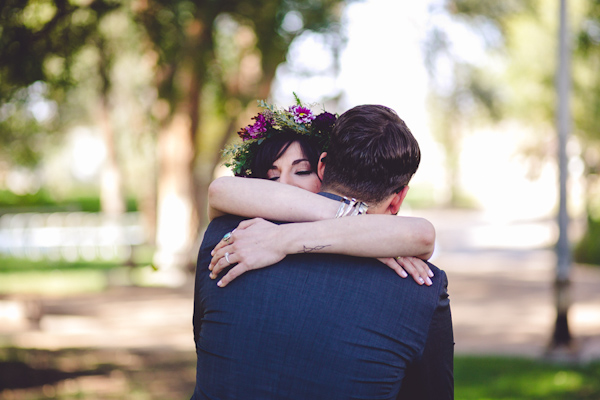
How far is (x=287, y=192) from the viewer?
2.12 m

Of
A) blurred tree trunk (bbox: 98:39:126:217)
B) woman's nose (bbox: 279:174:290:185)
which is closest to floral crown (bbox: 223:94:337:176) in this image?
woman's nose (bbox: 279:174:290:185)

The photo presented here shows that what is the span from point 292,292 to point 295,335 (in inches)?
4.6

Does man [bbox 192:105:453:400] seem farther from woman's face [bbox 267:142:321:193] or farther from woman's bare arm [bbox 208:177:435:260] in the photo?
woman's face [bbox 267:142:321:193]

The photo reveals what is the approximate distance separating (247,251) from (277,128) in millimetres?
771

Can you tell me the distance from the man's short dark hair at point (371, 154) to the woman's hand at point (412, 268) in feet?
0.68

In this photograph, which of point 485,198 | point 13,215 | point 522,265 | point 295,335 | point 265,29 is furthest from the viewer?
point 485,198

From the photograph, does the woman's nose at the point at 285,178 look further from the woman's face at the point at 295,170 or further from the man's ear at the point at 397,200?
the man's ear at the point at 397,200

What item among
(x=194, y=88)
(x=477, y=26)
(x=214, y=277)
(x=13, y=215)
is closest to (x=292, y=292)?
(x=214, y=277)

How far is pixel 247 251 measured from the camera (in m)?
1.91

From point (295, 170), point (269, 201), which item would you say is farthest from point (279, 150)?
point (269, 201)

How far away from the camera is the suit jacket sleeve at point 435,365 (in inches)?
73.9

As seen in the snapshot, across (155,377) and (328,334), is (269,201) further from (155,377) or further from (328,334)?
(155,377)

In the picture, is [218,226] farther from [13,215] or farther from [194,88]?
[13,215]

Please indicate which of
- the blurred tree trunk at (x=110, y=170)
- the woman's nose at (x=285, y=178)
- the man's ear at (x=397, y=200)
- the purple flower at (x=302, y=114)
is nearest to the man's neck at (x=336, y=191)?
the man's ear at (x=397, y=200)
